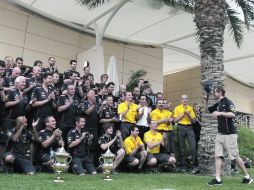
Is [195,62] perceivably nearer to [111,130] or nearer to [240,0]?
[240,0]

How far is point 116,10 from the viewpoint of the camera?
1530 cm

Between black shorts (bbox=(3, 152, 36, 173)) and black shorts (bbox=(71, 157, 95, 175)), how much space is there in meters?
0.96

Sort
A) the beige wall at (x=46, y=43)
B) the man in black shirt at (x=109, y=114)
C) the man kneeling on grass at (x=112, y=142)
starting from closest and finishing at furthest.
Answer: the man kneeling on grass at (x=112, y=142) → the man in black shirt at (x=109, y=114) → the beige wall at (x=46, y=43)

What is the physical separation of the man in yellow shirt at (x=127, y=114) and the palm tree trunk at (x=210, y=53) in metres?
1.96

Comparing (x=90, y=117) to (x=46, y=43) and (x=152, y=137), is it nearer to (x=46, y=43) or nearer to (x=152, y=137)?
(x=152, y=137)

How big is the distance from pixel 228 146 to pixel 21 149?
448cm

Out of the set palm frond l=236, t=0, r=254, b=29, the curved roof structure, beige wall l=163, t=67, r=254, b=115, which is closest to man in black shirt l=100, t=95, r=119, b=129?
palm frond l=236, t=0, r=254, b=29

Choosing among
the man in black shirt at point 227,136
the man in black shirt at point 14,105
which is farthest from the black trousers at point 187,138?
the man in black shirt at point 14,105

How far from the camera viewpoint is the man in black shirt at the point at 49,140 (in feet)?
28.0

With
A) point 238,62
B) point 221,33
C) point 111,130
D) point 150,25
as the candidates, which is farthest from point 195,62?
point 111,130

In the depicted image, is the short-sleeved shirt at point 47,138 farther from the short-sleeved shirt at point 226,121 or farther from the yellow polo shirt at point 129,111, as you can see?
the short-sleeved shirt at point 226,121

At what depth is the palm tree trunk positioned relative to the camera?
10.0 m

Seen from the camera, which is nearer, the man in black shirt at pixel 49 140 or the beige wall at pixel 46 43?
the man in black shirt at pixel 49 140

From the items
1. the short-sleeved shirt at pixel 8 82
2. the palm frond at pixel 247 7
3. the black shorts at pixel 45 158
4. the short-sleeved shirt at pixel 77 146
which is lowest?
the black shorts at pixel 45 158
